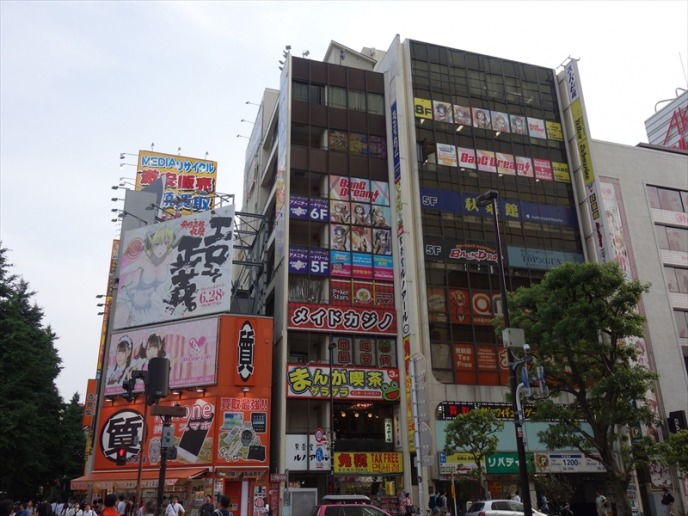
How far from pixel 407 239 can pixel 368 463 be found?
14255 millimetres

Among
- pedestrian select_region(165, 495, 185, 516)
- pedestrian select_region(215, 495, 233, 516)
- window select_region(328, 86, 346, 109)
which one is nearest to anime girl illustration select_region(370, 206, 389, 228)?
window select_region(328, 86, 346, 109)

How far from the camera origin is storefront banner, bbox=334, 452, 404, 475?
3425 cm

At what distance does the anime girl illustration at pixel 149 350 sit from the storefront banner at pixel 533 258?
2417cm

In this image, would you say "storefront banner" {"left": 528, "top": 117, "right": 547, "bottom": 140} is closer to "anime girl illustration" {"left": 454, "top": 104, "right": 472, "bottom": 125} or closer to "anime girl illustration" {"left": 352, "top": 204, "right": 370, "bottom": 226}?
"anime girl illustration" {"left": 454, "top": 104, "right": 472, "bottom": 125}

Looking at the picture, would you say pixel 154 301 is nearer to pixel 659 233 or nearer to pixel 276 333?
pixel 276 333

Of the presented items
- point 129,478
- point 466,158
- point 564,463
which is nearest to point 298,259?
point 466,158

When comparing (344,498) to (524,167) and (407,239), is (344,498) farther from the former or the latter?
(524,167)

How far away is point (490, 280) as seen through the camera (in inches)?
1602

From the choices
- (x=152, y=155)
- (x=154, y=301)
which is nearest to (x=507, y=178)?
(x=154, y=301)

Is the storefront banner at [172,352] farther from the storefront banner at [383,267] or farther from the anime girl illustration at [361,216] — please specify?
the anime girl illustration at [361,216]

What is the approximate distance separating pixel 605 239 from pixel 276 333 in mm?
24617

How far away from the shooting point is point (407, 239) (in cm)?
3894

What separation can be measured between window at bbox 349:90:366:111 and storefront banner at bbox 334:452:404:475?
968 inches

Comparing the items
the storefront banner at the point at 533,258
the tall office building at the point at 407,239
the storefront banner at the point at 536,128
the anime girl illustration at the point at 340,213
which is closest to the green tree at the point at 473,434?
the tall office building at the point at 407,239
